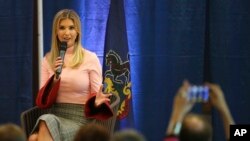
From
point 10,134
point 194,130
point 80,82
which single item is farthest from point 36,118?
point 194,130

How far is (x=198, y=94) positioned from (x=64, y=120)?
2.04 metres

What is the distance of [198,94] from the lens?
1.43m

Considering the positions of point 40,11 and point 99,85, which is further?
point 40,11

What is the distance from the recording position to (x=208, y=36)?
4.12 m

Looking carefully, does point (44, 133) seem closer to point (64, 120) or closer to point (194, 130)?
point (64, 120)

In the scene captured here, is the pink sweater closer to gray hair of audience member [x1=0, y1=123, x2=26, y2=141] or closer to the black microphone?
the black microphone

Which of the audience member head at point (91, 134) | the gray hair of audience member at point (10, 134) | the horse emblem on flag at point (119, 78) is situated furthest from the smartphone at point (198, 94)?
the horse emblem on flag at point (119, 78)

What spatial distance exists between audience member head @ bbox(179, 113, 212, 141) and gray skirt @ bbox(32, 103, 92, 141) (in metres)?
1.82

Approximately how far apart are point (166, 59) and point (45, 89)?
113 cm

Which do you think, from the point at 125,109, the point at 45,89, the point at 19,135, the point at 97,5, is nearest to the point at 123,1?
the point at 97,5

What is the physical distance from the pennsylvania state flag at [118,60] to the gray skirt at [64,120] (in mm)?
746

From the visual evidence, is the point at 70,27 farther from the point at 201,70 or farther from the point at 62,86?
the point at 201,70

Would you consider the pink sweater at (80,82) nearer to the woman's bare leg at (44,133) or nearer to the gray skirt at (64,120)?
the gray skirt at (64,120)

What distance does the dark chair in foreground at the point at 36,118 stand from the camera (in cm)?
334
